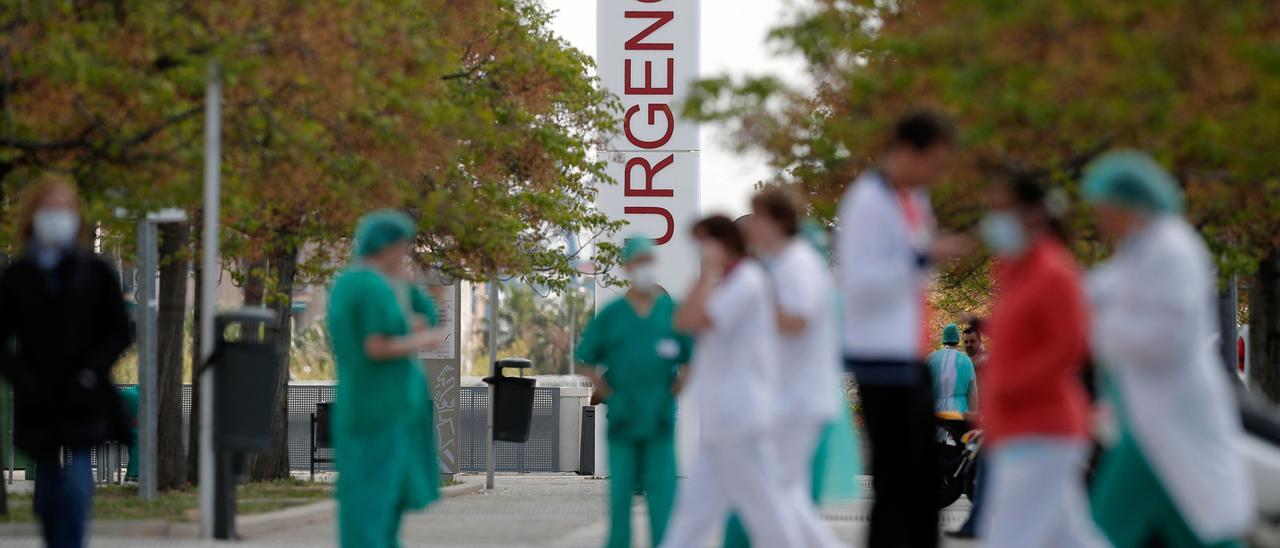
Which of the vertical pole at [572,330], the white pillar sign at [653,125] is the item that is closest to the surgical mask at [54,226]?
the white pillar sign at [653,125]

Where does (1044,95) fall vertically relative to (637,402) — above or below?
above

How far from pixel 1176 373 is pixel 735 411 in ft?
7.96

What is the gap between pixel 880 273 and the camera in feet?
27.3

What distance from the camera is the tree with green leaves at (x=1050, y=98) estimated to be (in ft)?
35.6

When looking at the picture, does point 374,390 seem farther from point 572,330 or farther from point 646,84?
point 572,330

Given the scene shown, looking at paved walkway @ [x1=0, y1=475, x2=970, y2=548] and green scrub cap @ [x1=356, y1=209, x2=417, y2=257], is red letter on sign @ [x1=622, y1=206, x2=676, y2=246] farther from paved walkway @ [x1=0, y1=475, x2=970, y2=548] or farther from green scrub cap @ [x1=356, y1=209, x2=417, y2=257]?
green scrub cap @ [x1=356, y1=209, x2=417, y2=257]

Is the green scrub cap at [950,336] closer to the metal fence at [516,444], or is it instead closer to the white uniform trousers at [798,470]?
the white uniform trousers at [798,470]

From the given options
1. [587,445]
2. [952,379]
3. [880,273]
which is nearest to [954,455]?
[952,379]

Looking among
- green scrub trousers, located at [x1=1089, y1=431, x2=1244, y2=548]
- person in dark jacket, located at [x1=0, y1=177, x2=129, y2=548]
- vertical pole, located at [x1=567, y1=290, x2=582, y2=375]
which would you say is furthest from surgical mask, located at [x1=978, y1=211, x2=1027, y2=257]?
vertical pole, located at [x1=567, y1=290, x2=582, y2=375]

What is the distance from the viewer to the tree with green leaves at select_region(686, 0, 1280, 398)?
10.8m

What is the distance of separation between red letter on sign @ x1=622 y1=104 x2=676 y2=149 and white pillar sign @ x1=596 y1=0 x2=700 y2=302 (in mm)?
13

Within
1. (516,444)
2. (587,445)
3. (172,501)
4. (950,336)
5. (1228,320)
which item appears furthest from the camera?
(516,444)

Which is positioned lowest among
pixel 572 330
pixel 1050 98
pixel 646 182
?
pixel 1050 98

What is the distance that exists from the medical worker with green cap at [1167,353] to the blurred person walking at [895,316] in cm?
95
